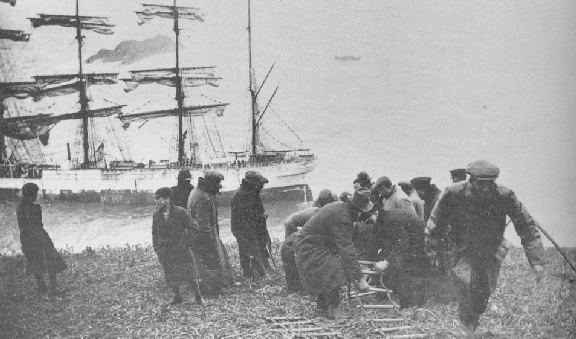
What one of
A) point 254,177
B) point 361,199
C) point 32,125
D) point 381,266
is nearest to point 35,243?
point 32,125

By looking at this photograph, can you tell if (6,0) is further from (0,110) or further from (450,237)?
(450,237)

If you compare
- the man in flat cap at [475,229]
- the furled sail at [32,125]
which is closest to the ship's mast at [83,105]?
the furled sail at [32,125]

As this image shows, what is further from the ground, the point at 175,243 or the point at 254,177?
the point at 254,177

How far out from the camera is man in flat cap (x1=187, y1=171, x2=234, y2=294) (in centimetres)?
629

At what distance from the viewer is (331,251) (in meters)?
5.28

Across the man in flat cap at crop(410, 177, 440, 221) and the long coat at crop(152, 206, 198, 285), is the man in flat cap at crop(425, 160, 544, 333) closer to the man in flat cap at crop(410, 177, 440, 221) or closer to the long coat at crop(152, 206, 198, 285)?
the man in flat cap at crop(410, 177, 440, 221)

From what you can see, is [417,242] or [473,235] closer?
[473,235]

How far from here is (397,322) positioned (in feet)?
17.1

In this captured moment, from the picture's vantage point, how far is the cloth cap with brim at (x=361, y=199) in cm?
488

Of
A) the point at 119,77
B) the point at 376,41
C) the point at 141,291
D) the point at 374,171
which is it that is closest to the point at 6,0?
the point at 119,77

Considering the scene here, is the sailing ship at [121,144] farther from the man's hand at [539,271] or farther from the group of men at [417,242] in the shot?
the man's hand at [539,271]

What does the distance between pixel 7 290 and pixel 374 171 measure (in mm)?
6200

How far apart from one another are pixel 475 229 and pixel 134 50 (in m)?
6.68

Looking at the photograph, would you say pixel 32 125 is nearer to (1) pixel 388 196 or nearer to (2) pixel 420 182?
(1) pixel 388 196
